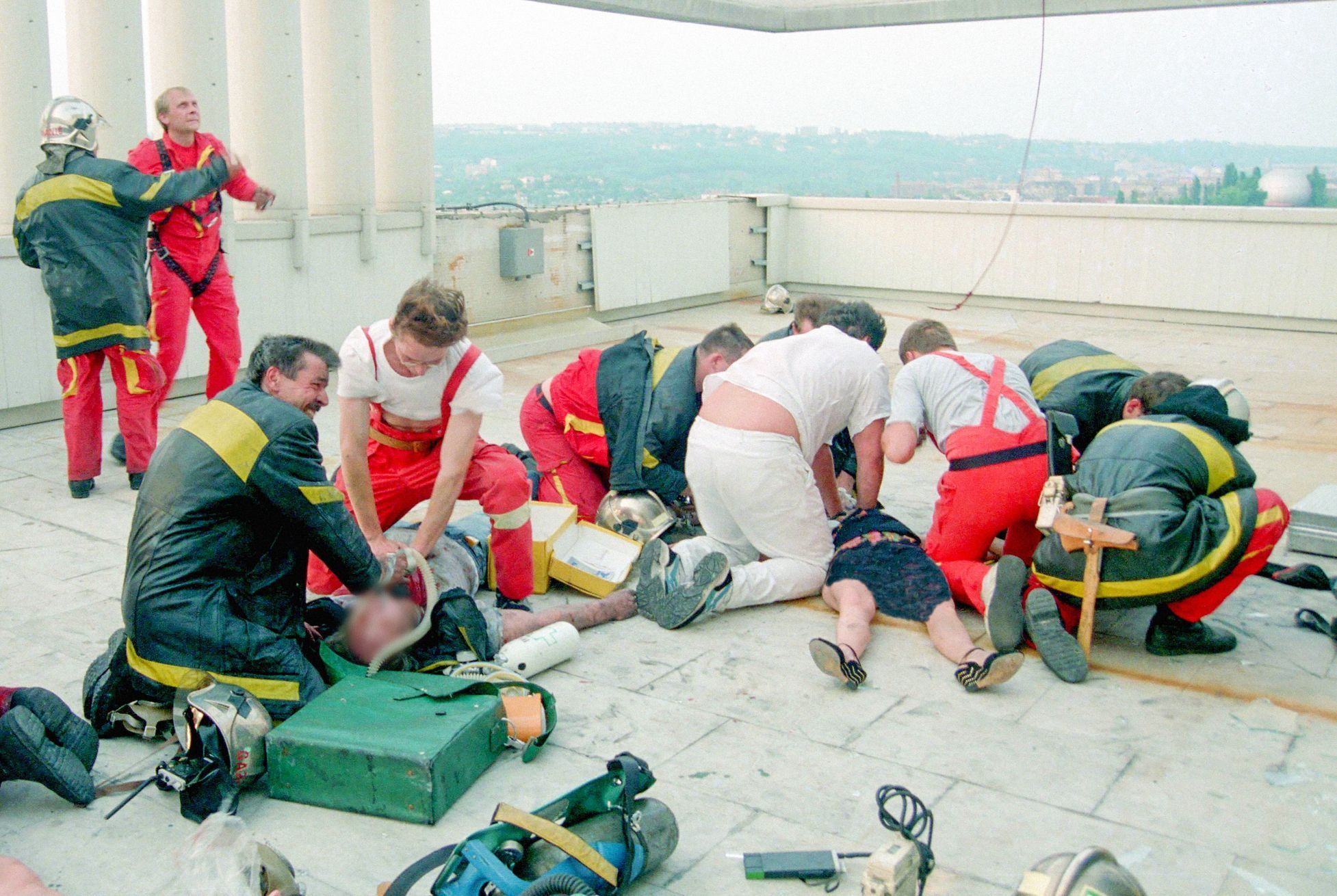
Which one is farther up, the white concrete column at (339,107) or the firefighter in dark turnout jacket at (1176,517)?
the white concrete column at (339,107)

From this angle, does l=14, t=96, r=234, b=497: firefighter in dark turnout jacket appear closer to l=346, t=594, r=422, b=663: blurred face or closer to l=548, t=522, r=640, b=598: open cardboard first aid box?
l=548, t=522, r=640, b=598: open cardboard first aid box

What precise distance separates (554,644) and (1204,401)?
2.32 metres

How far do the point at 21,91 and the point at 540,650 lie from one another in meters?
5.07

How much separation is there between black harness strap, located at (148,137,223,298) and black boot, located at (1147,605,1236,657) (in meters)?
4.96

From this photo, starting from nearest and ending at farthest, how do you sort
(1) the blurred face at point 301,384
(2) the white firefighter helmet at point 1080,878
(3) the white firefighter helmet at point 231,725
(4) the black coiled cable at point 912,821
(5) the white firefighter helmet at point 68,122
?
(2) the white firefighter helmet at point 1080,878 → (4) the black coiled cable at point 912,821 → (3) the white firefighter helmet at point 231,725 → (1) the blurred face at point 301,384 → (5) the white firefighter helmet at point 68,122

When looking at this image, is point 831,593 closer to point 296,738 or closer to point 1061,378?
point 1061,378

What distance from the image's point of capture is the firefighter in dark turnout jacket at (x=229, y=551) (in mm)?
3121

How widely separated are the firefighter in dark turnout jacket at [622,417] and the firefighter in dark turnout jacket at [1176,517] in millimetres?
1519

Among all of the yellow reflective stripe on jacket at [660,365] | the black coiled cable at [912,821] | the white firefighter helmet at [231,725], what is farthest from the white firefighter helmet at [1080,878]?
the yellow reflective stripe on jacket at [660,365]

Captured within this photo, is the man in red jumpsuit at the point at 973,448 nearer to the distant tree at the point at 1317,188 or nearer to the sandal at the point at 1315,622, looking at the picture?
the sandal at the point at 1315,622

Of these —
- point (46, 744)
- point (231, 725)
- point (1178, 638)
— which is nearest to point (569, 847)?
point (231, 725)

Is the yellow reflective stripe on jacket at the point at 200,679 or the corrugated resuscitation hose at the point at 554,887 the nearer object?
the corrugated resuscitation hose at the point at 554,887

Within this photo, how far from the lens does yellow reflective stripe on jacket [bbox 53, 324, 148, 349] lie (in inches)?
224

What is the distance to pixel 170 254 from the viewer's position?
6.27 m
